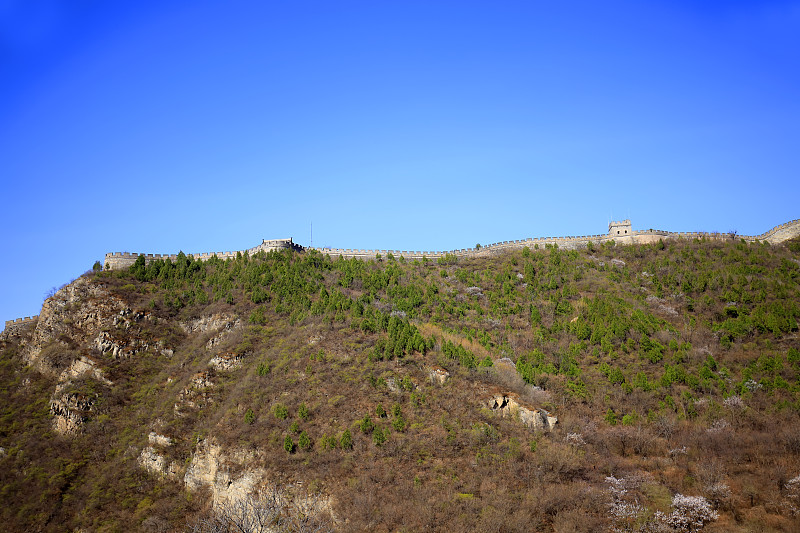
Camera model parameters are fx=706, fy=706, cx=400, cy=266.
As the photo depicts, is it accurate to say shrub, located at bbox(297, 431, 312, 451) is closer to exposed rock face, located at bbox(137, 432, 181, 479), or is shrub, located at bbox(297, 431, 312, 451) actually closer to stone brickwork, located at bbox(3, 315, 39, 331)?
exposed rock face, located at bbox(137, 432, 181, 479)

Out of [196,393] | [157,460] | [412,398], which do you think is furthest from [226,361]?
[412,398]

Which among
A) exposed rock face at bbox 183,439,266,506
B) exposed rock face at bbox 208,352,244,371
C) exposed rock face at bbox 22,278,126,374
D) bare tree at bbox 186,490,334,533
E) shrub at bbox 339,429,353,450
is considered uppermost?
exposed rock face at bbox 22,278,126,374

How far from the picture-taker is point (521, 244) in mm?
98625

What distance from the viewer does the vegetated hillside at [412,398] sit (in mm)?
50781

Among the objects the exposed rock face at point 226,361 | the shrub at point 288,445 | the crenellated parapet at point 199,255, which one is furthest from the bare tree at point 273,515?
the crenellated parapet at point 199,255

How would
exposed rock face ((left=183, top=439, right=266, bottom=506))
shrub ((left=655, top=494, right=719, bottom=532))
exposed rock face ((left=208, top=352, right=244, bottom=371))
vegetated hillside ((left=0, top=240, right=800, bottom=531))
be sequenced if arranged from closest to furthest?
1. shrub ((left=655, top=494, right=719, bottom=532))
2. vegetated hillside ((left=0, top=240, right=800, bottom=531))
3. exposed rock face ((left=183, top=439, right=266, bottom=506))
4. exposed rock face ((left=208, top=352, right=244, bottom=371))

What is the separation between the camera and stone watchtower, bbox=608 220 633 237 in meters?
97.1

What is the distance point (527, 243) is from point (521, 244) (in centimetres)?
84

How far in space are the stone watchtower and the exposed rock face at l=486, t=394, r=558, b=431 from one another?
4448cm

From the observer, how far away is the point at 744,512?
47.6 metres

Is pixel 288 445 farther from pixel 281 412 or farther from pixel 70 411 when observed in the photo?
pixel 70 411

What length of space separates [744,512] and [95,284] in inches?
2705

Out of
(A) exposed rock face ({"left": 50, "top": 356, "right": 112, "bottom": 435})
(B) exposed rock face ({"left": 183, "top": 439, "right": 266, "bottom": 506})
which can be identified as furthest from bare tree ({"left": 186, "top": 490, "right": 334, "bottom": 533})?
(A) exposed rock face ({"left": 50, "top": 356, "right": 112, "bottom": 435})

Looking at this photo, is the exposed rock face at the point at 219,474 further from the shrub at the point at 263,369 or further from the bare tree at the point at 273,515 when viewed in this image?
the shrub at the point at 263,369
